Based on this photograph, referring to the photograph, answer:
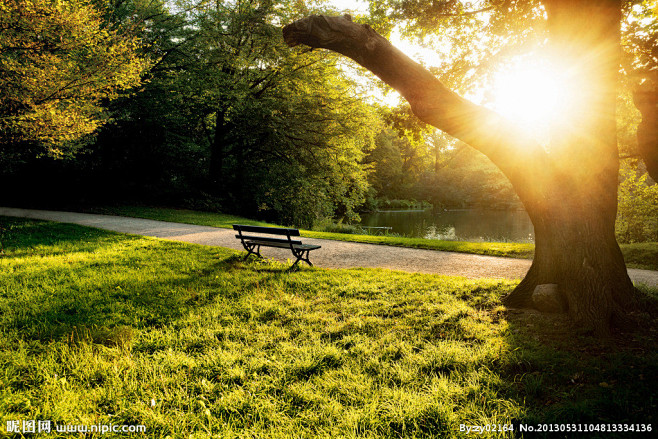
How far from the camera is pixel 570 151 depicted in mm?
4547

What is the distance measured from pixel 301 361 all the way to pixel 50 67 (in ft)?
36.1

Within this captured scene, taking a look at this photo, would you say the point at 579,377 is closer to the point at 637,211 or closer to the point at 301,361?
the point at 301,361

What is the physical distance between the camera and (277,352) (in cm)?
353

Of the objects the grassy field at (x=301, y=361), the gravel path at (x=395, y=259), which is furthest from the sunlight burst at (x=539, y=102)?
the gravel path at (x=395, y=259)

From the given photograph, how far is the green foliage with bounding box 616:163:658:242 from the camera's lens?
13.5 meters

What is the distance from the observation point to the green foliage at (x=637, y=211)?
44.2 ft

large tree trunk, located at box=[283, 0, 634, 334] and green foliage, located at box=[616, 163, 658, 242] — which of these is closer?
large tree trunk, located at box=[283, 0, 634, 334]

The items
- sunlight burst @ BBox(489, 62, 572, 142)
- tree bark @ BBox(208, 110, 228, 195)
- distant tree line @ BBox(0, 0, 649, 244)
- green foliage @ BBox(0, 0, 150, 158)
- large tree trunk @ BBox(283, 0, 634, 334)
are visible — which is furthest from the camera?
tree bark @ BBox(208, 110, 228, 195)

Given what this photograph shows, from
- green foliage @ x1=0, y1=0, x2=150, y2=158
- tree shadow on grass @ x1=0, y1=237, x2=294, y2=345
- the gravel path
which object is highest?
green foliage @ x1=0, y1=0, x2=150, y2=158

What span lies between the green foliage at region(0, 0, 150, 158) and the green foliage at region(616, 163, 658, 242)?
735 inches

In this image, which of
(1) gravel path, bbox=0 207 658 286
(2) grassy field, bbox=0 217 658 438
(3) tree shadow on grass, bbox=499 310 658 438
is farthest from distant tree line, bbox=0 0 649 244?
(3) tree shadow on grass, bbox=499 310 658 438

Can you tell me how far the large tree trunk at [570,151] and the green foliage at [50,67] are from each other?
8374 millimetres

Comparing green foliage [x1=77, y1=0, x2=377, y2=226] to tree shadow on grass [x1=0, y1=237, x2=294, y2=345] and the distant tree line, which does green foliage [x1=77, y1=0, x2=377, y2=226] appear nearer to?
the distant tree line

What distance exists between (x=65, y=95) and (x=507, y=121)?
11.6 m
